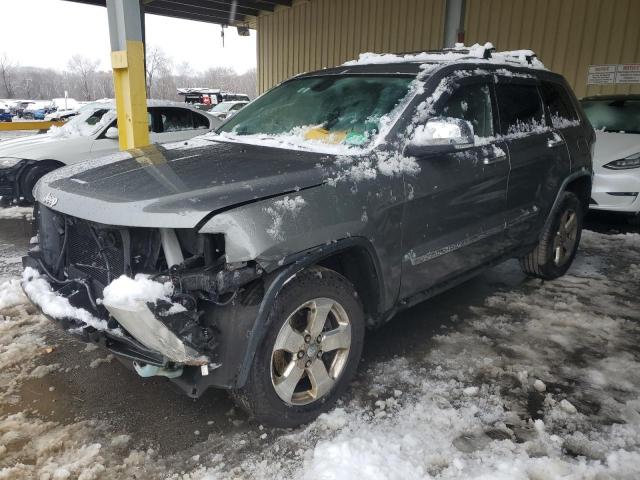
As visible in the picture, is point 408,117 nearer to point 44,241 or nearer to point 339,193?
point 339,193

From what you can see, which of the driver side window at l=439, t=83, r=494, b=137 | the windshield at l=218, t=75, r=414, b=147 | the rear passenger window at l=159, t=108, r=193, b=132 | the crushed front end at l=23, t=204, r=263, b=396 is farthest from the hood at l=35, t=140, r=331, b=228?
the rear passenger window at l=159, t=108, r=193, b=132

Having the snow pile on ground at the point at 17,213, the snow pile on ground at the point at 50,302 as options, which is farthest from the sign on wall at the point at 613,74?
the snow pile on ground at the point at 17,213

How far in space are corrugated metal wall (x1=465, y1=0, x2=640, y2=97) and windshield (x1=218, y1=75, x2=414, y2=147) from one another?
24.0ft

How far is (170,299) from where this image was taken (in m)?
2.11

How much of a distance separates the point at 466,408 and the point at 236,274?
150cm

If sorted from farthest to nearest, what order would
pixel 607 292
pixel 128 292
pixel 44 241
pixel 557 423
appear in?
1. pixel 607 292
2. pixel 44 241
3. pixel 557 423
4. pixel 128 292

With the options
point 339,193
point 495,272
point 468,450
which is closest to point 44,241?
point 339,193

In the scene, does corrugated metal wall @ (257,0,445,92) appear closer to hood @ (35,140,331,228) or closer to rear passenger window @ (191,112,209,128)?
rear passenger window @ (191,112,209,128)

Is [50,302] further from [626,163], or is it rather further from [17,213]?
[626,163]

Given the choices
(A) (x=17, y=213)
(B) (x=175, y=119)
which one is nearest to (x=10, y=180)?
(A) (x=17, y=213)

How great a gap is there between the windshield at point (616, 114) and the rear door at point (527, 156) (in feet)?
11.5

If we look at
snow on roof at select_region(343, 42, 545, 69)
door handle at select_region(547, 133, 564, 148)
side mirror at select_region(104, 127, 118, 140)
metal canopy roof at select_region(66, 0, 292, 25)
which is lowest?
side mirror at select_region(104, 127, 118, 140)

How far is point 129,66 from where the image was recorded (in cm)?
555

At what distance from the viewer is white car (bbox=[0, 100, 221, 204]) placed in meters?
6.86
